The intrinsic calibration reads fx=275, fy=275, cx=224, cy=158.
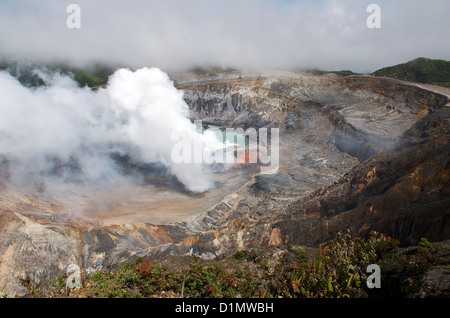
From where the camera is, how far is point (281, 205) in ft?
91.6

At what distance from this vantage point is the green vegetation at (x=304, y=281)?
661 cm

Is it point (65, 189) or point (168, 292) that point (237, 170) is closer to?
point (65, 189)

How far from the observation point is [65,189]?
26.6 metres

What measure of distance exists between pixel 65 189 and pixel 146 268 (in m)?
22.0

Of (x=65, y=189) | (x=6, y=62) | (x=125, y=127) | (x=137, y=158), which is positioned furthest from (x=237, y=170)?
(x=6, y=62)

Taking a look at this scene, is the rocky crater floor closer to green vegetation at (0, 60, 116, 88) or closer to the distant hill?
the distant hill

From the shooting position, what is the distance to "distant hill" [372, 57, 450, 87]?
79.8 m

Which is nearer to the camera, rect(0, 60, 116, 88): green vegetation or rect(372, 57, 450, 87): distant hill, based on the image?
rect(0, 60, 116, 88): green vegetation

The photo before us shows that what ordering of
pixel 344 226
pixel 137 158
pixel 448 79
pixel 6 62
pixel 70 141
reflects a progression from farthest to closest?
pixel 448 79, pixel 6 62, pixel 137 158, pixel 70 141, pixel 344 226

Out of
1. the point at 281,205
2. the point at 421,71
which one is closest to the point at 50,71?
the point at 281,205

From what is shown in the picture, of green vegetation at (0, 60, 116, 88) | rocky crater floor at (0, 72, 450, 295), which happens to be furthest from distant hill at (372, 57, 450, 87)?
green vegetation at (0, 60, 116, 88)

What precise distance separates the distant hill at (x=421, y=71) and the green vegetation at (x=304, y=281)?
88.1 meters

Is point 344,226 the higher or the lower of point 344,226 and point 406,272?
the lower

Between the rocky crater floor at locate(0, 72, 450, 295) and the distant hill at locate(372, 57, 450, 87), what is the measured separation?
40402 millimetres
